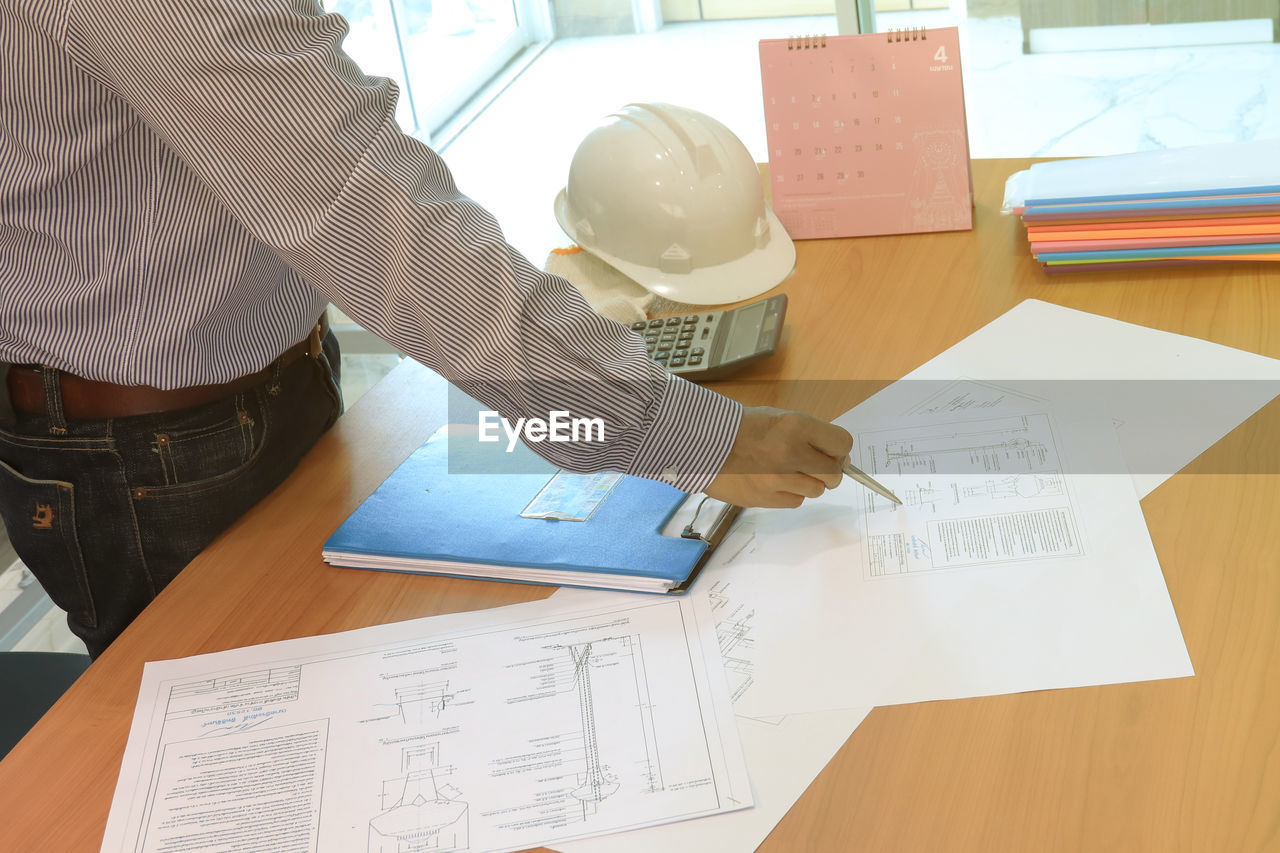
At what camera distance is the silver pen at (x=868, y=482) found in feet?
2.80

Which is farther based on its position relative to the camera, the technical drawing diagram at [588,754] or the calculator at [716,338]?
the calculator at [716,338]

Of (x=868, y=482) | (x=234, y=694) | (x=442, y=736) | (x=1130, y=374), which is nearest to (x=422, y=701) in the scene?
(x=442, y=736)

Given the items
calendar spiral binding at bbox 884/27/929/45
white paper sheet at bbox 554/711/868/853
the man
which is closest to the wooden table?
white paper sheet at bbox 554/711/868/853

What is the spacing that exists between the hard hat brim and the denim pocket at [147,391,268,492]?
18.4 inches

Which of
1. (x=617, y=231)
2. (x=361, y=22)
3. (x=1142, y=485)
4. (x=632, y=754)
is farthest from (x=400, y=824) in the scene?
(x=361, y=22)

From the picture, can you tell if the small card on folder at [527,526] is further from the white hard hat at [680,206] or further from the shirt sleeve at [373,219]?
the white hard hat at [680,206]

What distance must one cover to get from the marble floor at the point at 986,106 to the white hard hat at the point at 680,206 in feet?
0.52

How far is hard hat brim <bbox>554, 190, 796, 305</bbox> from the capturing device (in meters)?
1.26

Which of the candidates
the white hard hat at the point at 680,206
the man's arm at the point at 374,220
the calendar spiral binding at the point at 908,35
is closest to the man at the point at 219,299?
the man's arm at the point at 374,220

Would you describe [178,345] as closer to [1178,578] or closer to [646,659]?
[646,659]

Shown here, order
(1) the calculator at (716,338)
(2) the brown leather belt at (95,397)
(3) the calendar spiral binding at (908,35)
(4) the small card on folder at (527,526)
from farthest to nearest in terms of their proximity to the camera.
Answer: (3) the calendar spiral binding at (908,35) < (1) the calculator at (716,338) < (2) the brown leather belt at (95,397) < (4) the small card on folder at (527,526)

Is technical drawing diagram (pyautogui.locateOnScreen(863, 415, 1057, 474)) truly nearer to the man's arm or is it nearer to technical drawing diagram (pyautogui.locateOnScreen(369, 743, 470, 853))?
the man's arm

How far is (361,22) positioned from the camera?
3541mm

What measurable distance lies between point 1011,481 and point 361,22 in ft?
10.7
